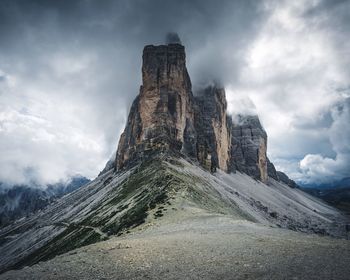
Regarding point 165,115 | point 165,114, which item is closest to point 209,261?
point 165,115

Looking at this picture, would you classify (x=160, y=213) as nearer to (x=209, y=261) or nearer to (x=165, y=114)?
(x=209, y=261)

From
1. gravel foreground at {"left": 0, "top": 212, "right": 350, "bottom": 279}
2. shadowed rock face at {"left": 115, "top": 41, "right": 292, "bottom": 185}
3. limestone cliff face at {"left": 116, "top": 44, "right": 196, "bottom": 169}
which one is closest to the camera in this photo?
gravel foreground at {"left": 0, "top": 212, "right": 350, "bottom": 279}

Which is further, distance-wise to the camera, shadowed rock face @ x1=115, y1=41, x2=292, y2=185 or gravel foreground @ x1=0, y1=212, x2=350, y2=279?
shadowed rock face @ x1=115, y1=41, x2=292, y2=185

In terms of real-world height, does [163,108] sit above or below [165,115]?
above

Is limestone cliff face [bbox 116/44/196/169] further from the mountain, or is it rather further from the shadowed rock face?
the mountain

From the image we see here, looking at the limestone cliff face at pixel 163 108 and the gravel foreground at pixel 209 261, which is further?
the limestone cliff face at pixel 163 108

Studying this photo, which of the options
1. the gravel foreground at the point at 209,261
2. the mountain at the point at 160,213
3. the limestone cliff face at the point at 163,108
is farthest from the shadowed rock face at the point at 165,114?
the gravel foreground at the point at 209,261

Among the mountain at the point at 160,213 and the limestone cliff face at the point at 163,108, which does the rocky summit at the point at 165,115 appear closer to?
the limestone cliff face at the point at 163,108

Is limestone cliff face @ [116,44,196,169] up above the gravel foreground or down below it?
above

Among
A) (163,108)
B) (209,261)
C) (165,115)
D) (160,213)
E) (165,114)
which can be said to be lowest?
(209,261)

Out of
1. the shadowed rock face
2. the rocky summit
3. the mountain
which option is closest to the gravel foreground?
the mountain

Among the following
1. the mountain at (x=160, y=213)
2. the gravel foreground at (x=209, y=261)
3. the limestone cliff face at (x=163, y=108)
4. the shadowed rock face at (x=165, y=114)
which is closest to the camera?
the gravel foreground at (x=209, y=261)

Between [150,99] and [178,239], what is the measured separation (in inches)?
5697

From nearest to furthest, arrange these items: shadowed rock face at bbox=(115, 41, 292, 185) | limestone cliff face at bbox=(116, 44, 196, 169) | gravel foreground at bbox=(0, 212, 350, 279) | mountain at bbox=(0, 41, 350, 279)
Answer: gravel foreground at bbox=(0, 212, 350, 279) → mountain at bbox=(0, 41, 350, 279) → limestone cliff face at bbox=(116, 44, 196, 169) → shadowed rock face at bbox=(115, 41, 292, 185)
